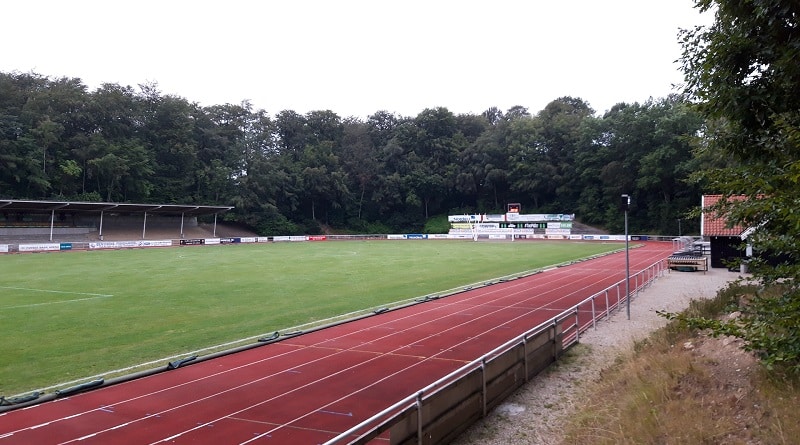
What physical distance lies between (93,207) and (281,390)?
202ft

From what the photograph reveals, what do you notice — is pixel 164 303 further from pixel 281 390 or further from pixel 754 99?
pixel 754 99

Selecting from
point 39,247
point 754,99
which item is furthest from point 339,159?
point 754,99

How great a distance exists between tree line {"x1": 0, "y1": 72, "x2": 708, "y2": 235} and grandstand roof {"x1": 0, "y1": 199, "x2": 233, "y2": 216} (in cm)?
926

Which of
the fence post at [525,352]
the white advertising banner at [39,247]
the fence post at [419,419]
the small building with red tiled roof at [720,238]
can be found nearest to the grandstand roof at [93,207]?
the white advertising banner at [39,247]

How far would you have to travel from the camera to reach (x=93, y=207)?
199ft

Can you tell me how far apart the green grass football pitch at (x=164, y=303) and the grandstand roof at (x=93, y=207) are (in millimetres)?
23777

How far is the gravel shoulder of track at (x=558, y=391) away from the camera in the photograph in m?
7.45

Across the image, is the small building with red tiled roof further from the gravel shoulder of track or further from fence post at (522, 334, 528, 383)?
fence post at (522, 334, 528, 383)

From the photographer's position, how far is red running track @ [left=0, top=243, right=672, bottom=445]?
7.41 metres

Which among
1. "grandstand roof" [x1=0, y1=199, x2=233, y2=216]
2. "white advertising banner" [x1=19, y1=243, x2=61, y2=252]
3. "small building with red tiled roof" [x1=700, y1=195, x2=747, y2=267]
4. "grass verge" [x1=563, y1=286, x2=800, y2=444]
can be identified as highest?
"grandstand roof" [x1=0, y1=199, x2=233, y2=216]

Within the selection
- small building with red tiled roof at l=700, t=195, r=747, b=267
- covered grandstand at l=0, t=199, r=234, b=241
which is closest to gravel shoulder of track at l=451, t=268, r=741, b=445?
small building with red tiled roof at l=700, t=195, r=747, b=267

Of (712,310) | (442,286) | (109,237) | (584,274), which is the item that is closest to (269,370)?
(712,310)

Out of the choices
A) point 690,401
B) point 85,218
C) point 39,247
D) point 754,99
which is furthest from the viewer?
point 85,218

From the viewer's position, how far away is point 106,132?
250 feet
